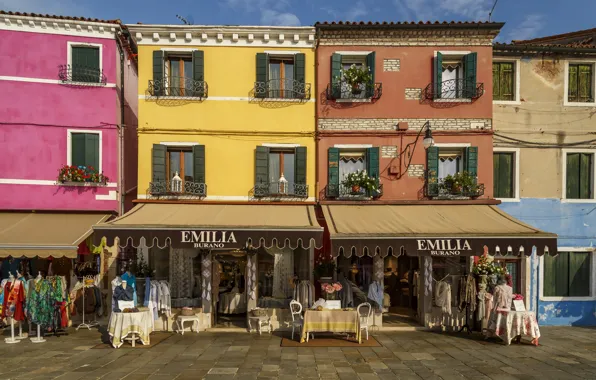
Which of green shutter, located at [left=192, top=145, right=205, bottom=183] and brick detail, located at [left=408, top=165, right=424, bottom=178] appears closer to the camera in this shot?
green shutter, located at [left=192, top=145, right=205, bottom=183]

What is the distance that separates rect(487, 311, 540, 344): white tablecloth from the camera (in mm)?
10188

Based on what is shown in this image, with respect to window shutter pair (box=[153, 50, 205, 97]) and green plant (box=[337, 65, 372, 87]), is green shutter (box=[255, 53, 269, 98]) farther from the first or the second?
green plant (box=[337, 65, 372, 87])

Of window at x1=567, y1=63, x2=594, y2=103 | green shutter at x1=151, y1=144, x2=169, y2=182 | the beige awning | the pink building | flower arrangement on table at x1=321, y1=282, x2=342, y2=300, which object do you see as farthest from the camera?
window at x1=567, y1=63, x2=594, y2=103

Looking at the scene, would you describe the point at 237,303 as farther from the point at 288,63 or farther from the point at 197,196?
the point at 288,63

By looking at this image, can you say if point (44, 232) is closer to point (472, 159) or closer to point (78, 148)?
point (78, 148)

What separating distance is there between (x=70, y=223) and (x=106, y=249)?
1525 mm

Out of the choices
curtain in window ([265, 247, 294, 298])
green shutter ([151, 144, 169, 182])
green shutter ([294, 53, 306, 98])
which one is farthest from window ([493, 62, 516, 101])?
green shutter ([151, 144, 169, 182])

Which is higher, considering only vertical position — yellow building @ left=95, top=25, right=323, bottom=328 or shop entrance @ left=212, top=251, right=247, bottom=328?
yellow building @ left=95, top=25, right=323, bottom=328

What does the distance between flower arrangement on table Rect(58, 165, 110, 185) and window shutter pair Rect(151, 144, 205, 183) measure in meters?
1.81

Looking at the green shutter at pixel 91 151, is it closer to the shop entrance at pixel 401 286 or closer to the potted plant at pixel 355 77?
the potted plant at pixel 355 77

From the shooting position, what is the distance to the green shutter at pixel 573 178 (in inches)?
516

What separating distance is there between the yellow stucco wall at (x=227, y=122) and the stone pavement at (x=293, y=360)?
4944 millimetres

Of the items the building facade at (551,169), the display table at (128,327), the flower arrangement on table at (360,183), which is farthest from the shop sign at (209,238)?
the building facade at (551,169)

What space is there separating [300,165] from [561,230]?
9.35 meters
